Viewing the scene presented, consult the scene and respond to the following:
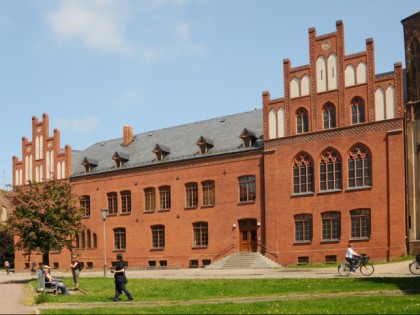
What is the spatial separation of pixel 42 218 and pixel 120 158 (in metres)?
18.4

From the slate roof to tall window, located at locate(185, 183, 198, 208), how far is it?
7.31 feet

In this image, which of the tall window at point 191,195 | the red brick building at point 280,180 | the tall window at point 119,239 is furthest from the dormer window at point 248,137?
the tall window at point 119,239

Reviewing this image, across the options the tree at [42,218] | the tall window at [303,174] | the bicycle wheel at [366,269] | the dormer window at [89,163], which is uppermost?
the dormer window at [89,163]

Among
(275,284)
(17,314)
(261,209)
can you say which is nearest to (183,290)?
(275,284)

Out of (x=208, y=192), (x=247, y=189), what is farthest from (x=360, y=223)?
(x=208, y=192)

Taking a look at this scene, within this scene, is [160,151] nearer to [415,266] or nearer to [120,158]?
[120,158]

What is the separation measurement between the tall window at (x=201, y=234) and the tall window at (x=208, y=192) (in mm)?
1643

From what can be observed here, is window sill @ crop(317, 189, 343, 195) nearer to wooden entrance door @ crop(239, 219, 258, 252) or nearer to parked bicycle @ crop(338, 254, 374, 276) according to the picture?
wooden entrance door @ crop(239, 219, 258, 252)

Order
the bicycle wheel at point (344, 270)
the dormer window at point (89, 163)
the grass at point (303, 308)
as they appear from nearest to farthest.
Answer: the grass at point (303, 308)
the bicycle wheel at point (344, 270)
the dormer window at point (89, 163)

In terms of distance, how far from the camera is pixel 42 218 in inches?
1638

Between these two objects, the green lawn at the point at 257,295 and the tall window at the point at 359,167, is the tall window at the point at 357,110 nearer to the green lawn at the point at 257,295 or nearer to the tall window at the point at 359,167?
the tall window at the point at 359,167

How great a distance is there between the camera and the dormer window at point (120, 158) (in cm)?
5944

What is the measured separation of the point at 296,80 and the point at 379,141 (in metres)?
7.62

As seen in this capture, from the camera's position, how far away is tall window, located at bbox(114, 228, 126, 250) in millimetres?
58344
